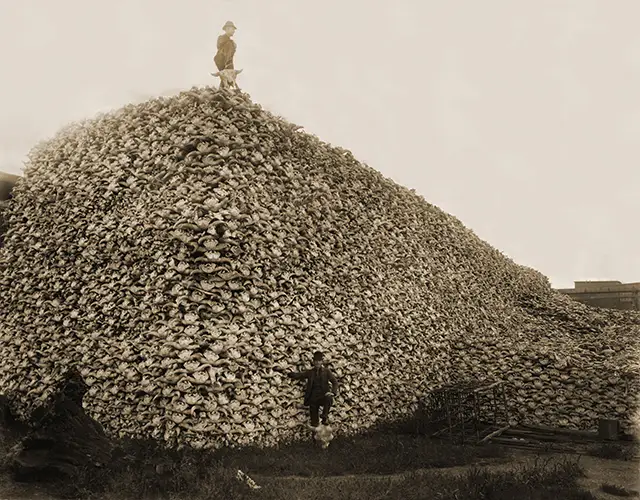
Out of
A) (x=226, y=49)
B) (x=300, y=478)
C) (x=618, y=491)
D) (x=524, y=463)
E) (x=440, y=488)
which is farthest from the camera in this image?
(x=226, y=49)

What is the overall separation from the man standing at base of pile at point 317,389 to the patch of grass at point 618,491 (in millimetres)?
3942

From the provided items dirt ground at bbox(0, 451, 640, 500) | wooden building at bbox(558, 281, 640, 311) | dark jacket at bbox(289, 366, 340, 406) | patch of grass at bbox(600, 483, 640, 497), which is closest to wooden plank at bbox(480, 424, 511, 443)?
dirt ground at bbox(0, 451, 640, 500)

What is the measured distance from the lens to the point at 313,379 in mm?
9203

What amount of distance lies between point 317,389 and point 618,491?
424 cm

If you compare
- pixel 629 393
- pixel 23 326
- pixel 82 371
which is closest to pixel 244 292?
pixel 82 371

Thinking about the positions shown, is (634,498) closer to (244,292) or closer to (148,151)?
(244,292)

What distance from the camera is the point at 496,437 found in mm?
10945

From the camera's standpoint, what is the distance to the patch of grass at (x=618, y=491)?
6988mm

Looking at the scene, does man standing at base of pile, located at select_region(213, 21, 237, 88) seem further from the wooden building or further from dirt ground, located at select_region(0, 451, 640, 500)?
the wooden building

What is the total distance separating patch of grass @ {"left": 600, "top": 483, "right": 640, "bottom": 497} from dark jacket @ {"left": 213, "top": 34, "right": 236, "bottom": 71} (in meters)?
9.24

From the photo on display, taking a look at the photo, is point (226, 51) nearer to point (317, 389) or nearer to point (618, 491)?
point (317, 389)

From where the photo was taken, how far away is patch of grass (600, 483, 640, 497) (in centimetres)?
699

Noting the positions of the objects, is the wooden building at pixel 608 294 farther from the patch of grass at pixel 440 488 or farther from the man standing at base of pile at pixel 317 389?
the patch of grass at pixel 440 488

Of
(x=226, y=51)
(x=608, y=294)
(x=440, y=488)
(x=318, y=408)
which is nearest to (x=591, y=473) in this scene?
(x=440, y=488)
